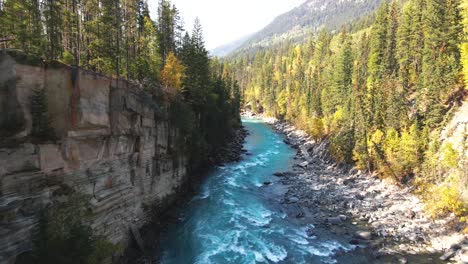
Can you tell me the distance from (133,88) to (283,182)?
2458cm

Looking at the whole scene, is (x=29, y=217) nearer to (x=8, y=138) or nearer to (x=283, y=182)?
(x=8, y=138)

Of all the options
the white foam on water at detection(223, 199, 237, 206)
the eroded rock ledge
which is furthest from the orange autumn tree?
the white foam on water at detection(223, 199, 237, 206)

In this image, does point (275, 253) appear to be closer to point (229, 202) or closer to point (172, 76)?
point (229, 202)

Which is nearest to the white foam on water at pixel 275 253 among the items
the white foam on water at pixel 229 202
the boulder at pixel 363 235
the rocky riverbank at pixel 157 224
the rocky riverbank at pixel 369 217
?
the rocky riverbank at pixel 369 217

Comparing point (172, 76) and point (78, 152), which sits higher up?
point (172, 76)

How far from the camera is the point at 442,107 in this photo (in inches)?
1395

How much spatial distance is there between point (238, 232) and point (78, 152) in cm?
1524

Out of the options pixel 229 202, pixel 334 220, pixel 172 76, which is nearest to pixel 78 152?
pixel 229 202

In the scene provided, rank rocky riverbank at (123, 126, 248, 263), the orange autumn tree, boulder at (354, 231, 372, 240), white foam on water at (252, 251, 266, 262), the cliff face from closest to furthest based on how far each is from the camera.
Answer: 1. the cliff face
2. white foam on water at (252, 251, 266, 262)
3. rocky riverbank at (123, 126, 248, 263)
4. boulder at (354, 231, 372, 240)
5. the orange autumn tree

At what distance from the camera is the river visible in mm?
22922

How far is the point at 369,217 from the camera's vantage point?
2911 centimetres

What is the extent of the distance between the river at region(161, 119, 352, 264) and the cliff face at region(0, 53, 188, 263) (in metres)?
4.28

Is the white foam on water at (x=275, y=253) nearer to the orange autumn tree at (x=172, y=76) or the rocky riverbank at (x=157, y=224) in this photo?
the rocky riverbank at (x=157, y=224)

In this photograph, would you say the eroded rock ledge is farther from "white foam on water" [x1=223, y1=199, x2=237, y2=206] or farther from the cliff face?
"white foam on water" [x1=223, y1=199, x2=237, y2=206]
